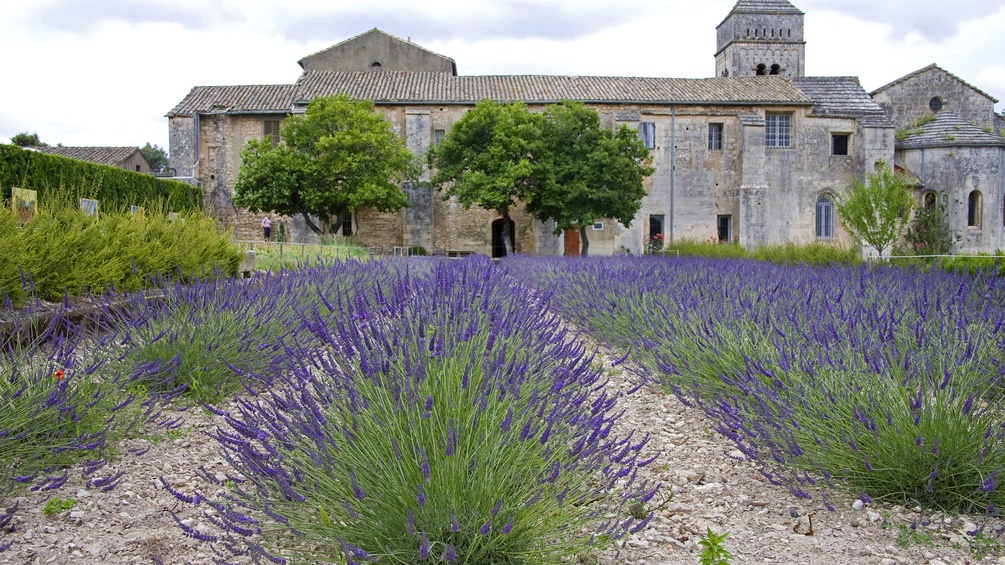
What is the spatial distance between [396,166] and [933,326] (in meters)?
22.5

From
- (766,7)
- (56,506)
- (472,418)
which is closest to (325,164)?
(56,506)

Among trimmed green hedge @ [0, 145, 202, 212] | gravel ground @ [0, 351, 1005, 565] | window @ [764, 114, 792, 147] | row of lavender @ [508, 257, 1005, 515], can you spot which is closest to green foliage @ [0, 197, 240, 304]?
trimmed green hedge @ [0, 145, 202, 212]

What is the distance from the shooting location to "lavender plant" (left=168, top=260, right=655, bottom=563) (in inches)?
77.6

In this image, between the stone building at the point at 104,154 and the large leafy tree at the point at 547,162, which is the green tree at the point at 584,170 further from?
the stone building at the point at 104,154

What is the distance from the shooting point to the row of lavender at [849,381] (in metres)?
2.67

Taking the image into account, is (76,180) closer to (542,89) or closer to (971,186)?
(542,89)

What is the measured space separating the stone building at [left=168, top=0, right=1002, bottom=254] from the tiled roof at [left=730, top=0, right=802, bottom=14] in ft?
40.7

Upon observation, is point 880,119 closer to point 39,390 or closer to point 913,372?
point 913,372

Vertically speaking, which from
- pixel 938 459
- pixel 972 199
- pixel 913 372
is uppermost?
pixel 972 199

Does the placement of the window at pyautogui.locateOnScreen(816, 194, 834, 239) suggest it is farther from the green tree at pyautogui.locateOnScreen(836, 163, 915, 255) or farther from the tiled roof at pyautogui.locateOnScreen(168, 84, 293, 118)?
the tiled roof at pyautogui.locateOnScreen(168, 84, 293, 118)

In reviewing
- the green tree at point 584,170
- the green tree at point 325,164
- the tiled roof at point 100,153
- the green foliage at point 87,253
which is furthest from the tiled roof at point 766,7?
A: the green foliage at point 87,253

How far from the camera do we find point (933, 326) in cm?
432

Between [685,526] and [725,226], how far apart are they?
1189 inches

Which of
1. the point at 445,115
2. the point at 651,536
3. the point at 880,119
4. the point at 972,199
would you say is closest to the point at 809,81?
the point at 880,119
